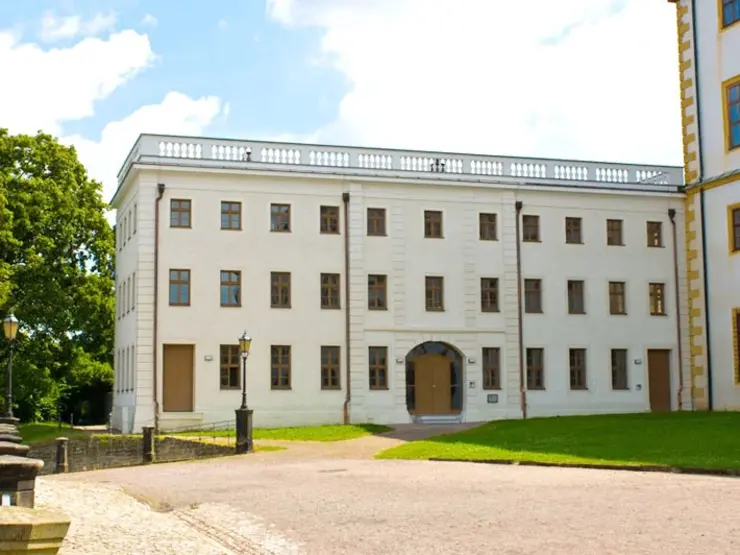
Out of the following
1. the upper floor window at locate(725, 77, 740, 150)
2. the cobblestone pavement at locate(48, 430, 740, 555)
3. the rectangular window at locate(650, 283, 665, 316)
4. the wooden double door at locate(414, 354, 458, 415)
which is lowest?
the cobblestone pavement at locate(48, 430, 740, 555)

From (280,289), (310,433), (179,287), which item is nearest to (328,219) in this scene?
(280,289)

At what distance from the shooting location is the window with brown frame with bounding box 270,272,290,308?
38375 millimetres

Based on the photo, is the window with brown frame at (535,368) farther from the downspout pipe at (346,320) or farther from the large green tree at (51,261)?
the large green tree at (51,261)

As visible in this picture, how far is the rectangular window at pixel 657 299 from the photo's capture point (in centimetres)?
4233

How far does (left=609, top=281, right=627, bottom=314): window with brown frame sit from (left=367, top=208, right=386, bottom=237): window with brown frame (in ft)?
31.1

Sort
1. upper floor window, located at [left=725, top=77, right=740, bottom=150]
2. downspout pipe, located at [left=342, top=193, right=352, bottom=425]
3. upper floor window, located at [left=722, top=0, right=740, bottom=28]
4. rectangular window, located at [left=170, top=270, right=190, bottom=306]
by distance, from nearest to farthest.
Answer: upper floor window, located at [left=725, top=77, right=740, bottom=150] → upper floor window, located at [left=722, top=0, right=740, bottom=28] → rectangular window, located at [left=170, top=270, right=190, bottom=306] → downspout pipe, located at [left=342, top=193, right=352, bottom=425]

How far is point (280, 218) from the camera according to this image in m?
38.8

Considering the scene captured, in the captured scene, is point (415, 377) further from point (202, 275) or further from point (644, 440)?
point (644, 440)

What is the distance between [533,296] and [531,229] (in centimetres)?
259

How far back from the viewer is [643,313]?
138 feet

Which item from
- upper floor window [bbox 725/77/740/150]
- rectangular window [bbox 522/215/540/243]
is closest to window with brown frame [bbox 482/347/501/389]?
rectangular window [bbox 522/215/540/243]

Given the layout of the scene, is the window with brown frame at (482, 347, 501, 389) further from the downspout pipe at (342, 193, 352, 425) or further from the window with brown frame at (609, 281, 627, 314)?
the downspout pipe at (342, 193, 352, 425)

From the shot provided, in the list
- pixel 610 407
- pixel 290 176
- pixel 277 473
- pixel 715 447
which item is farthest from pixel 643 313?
pixel 277 473

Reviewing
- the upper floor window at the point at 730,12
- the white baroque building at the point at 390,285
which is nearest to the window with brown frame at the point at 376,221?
the white baroque building at the point at 390,285
